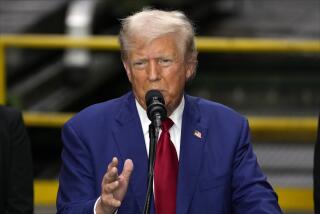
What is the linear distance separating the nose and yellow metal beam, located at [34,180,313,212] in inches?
158

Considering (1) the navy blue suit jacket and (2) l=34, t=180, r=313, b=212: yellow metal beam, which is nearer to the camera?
(1) the navy blue suit jacket

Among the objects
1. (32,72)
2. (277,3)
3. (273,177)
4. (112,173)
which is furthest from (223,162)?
(277,3)

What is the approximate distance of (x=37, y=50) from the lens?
1184 cm

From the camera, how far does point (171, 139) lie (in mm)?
4066

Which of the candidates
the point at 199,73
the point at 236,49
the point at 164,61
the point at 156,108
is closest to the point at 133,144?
the point at 164,61

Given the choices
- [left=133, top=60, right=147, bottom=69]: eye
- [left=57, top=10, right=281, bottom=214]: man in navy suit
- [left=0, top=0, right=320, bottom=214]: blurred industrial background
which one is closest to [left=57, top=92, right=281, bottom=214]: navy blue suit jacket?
[left=57, top=10, right=281, bottom=214]: man in navy suit

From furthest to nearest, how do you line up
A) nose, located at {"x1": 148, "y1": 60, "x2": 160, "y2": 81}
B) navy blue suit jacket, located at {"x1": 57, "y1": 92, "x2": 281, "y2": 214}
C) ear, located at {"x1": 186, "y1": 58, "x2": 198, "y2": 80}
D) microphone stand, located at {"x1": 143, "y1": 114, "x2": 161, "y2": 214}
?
ear, located at {"x1": 186, "y1": 58, "x2": 198, "y2": 80}
navy blue suit jacket, located at {"x1": 57, "y1": 92, "x2": 281, "y2": 214}
nose, located at {"x1": 148, "y1": 60, "x2": 160, "y2": 81}
microphone stand, located at {"x1": 143, "y1": 114, "x2": 161, "y2": 214}

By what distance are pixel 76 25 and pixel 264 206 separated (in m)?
7.11

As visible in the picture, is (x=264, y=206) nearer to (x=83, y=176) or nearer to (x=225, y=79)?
(x=83, y=176)

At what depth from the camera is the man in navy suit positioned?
383 cm

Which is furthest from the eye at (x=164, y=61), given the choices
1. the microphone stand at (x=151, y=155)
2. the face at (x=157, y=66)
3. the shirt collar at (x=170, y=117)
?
the microphone stand at (x=151, y=155)

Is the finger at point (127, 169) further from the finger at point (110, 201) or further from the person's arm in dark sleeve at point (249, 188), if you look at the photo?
the person's arm in dark sleeve at point (249, 188)

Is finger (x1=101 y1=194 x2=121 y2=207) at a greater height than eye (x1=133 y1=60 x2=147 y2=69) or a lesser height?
lesser

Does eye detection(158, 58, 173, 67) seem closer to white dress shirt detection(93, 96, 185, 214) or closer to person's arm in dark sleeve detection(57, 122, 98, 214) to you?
→ white dress shirt detection(93, 96, 185, 214)
